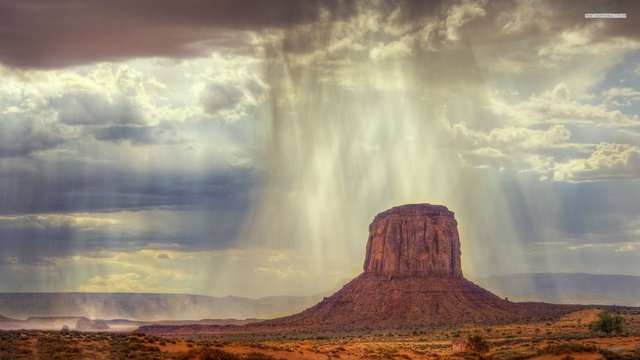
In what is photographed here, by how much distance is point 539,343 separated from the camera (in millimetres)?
86938

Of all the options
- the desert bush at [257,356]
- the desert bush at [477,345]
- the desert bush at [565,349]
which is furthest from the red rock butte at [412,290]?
the desert bush at [257,356]

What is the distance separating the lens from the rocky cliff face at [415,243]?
580 ft

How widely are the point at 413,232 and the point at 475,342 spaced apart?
10055 cm

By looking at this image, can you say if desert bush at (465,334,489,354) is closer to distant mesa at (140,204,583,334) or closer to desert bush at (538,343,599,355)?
desert bush at (538,343,599,355)

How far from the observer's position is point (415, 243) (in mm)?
180250

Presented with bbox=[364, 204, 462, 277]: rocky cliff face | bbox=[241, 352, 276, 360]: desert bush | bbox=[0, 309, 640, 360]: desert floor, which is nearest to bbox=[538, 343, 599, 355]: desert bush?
bbox=[0, 309, 640, 360]: desert floor

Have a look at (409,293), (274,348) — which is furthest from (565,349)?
(409,293)

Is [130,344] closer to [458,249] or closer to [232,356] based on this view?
[232,356]

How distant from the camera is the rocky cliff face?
177 meters

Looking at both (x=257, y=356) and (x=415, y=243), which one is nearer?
(x=257, y=356)

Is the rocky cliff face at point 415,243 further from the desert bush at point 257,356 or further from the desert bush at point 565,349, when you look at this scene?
the desert bush at point 257,356

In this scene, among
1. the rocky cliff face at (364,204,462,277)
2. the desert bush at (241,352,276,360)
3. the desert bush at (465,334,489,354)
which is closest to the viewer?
the desert bush at (241,352,276,360)

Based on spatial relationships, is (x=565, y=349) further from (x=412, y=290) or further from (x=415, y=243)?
(x=415, y=243)

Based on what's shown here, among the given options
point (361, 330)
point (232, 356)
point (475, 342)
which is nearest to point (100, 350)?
point (232, 356)
